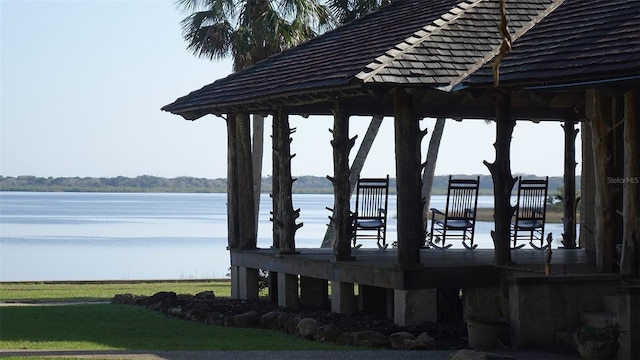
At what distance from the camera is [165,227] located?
77000mm

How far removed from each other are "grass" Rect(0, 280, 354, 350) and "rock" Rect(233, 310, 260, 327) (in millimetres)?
222

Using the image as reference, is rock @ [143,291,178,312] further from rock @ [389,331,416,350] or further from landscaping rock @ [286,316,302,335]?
rock @ [389,331,416,350]

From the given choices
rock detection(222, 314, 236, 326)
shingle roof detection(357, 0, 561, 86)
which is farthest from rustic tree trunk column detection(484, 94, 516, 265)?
rock detection(222, 314, 236, 326)

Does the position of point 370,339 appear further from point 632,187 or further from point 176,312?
point 176,312

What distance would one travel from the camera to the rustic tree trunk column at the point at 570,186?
63.6 ft

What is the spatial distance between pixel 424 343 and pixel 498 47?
426cm

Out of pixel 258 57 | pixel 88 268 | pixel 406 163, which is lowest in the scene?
pixel 88 268

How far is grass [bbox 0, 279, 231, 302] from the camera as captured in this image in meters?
22.8

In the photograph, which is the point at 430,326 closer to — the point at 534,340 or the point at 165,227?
the point at 534,340

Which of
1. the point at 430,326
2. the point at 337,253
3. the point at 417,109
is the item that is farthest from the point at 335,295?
the point at 417,109

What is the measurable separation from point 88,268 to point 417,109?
25.0 m

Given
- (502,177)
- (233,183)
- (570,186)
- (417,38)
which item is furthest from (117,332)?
(570,186)

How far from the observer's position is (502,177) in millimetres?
15023

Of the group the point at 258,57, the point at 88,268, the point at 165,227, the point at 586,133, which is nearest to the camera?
the point at 586,133
